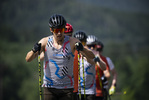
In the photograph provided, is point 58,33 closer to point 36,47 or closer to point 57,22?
point 57,22

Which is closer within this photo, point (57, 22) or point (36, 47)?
point (36, 47)

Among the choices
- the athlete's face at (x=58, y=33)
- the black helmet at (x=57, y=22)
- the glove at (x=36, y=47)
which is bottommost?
the glove at (x=36, y=47)

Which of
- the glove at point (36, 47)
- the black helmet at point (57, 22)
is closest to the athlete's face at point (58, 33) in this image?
the black helmet at point (57, 22)

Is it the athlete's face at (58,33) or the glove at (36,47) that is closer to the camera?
the glove at (36,47)

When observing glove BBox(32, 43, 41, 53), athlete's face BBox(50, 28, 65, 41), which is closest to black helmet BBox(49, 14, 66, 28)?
athlete's face BBox(50, 28, 65, 41)

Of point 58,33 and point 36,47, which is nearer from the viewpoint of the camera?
point 36,47

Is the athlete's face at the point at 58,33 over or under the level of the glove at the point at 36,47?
over

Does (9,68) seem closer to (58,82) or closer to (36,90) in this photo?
(36,90)

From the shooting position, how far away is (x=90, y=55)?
8031mm

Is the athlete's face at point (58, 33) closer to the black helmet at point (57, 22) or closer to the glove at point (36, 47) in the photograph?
the black helmet at point (57, 22)

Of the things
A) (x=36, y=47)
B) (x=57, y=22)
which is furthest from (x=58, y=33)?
(x=36, y=47)

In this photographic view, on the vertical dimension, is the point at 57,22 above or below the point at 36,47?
above

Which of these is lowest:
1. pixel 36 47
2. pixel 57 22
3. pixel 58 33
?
pixel 36 47

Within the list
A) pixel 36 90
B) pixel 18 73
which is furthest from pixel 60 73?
pixel 18 73
